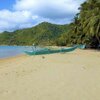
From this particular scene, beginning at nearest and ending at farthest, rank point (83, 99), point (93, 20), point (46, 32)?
1. point (83, 99)
2. point (93, 20)
3. point (46, 32)

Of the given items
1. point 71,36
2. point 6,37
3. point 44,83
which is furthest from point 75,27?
point 6,37

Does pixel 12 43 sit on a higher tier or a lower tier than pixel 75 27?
lower

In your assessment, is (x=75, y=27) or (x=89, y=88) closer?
(x=89, y=88)

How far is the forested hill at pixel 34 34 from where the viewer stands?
520 feet

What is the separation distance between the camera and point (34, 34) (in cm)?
16812

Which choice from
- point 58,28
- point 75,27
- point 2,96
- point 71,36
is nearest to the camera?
point 2,96

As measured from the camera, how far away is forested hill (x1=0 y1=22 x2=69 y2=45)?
158375 millimetres

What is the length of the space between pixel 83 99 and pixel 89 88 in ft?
4.16

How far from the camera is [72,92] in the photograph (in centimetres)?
722

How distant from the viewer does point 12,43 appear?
572ft

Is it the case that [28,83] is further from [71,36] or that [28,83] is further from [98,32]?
[71,36]

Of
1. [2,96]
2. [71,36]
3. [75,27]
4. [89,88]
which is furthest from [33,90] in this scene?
[71,36]

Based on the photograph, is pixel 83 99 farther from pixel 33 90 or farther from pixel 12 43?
pixel 12 43

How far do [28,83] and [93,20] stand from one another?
26249 mm
